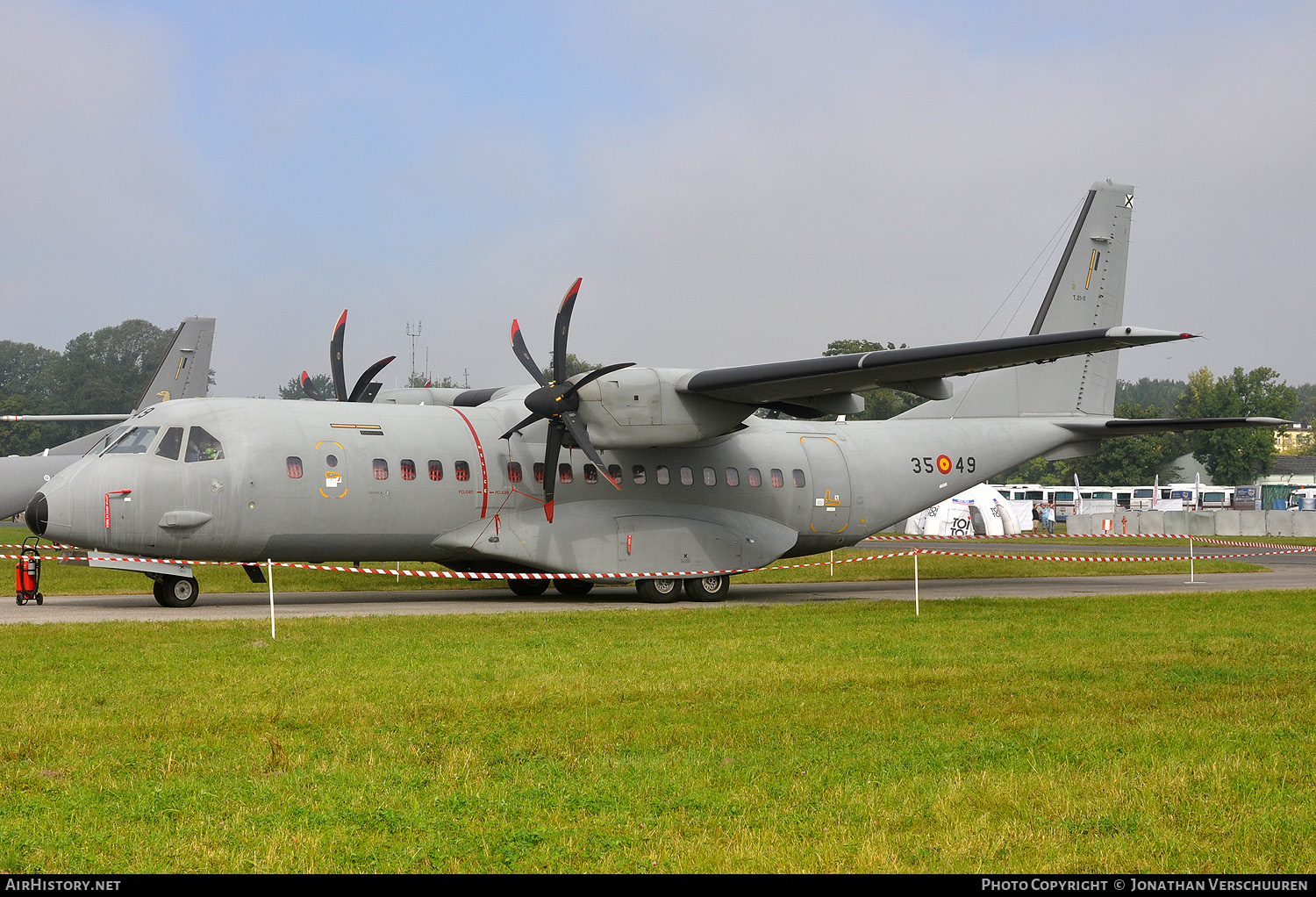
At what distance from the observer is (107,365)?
439 ft

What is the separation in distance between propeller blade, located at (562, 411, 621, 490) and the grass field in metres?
6.13

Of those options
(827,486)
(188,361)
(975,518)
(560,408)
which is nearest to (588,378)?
(560,408)

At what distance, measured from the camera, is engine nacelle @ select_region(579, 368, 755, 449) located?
69.8 ft

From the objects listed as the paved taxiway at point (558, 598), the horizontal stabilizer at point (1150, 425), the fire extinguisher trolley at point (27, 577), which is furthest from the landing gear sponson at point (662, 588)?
the horizontal stabilizer at point (1150, 425)

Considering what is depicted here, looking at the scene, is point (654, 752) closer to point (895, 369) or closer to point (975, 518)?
point (895, 369)

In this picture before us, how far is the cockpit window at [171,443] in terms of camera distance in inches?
748

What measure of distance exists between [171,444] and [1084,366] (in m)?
19.3

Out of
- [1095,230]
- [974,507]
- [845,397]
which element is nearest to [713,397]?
[845,397]

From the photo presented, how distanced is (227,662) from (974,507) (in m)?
47.7

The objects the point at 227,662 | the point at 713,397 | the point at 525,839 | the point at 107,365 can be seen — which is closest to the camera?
the point at 525,839

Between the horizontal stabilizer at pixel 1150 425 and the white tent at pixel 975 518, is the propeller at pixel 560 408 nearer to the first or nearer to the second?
the horizontal stabilizer at pixel 1150 425

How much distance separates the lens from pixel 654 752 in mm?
8203

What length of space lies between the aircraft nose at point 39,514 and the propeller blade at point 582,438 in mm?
8289

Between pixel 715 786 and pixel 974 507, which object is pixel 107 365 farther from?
pixel 715 786
